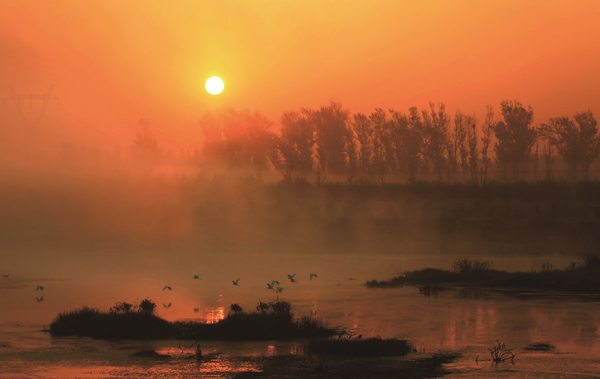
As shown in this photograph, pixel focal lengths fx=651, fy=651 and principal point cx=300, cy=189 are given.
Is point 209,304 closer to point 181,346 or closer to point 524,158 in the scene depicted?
point 181,346

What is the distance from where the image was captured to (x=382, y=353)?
22688 millimetres

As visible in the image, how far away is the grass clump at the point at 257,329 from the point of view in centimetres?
2670

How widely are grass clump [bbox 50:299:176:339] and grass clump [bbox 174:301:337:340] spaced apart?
956 mm

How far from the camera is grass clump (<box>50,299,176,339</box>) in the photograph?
2739cm

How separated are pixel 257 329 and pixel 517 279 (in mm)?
33212

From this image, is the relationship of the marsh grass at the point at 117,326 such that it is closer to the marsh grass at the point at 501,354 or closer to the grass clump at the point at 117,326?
the grass clump at the point at 117,326

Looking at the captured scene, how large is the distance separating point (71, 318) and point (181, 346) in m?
7.27

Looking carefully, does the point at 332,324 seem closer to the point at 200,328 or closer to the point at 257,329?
the point at 257,329

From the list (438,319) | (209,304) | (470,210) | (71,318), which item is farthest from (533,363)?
(470,210)

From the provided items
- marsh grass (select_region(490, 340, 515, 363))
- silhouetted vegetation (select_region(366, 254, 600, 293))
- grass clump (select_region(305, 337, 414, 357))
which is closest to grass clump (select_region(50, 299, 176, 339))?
grass clump (select_region(305, 337, 414, 357))

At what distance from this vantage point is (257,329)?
26.8 m

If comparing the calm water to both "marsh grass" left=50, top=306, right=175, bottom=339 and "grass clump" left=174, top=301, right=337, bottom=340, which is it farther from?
"marsh grass" left=50, top=306, right=175, bottom=339

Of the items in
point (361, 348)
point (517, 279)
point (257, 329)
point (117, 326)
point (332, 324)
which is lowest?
point (361, 348)

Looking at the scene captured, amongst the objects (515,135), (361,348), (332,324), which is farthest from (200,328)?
(515,135)
